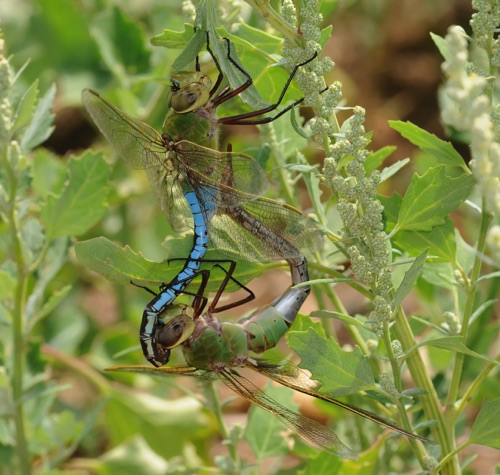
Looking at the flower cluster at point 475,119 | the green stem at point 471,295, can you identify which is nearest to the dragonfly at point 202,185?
the green stem at point 471,295

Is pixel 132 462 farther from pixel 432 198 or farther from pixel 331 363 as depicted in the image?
pixel 432 198

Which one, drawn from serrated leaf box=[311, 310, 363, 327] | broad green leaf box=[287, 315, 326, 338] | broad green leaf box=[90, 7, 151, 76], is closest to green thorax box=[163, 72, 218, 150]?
broad green leaf box=[287, 315, 326, 338]

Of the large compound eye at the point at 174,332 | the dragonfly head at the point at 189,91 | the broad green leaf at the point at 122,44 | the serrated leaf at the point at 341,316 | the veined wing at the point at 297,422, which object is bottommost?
the veined wing at the point at 297,422

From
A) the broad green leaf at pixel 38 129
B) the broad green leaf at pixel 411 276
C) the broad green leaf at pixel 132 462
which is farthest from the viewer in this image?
the broad green leaf at pixel 132 462

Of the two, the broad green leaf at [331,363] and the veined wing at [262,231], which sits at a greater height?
the veined wing at [262,231]

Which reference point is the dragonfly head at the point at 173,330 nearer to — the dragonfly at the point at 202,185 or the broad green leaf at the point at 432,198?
the dragonfly at the point at 202,185

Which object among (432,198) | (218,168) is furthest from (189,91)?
(432,198)
